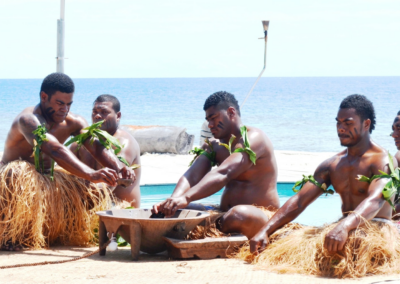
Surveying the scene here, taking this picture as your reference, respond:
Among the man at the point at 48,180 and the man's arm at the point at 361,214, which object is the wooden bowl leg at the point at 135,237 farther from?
the man's arm at the point at 361,214

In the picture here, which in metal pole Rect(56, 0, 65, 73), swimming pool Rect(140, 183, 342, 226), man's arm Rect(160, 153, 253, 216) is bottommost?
swimming pool Rect(140, 183, 342, 226)

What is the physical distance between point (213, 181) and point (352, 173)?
97cm

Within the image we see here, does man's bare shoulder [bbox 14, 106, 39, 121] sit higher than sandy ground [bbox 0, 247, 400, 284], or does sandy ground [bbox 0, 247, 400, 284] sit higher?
man's bare shoulder [bbox 14, 106, 39, 121]

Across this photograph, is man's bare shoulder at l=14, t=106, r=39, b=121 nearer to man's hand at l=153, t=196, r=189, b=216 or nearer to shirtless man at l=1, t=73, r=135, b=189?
shirtless man at l=1, t=73, r=135, b=189

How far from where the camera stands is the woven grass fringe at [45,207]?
4617mm

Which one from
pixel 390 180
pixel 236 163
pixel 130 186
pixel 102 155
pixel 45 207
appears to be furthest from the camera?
pixel 130 186

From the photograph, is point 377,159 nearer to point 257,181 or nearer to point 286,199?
point 257,181

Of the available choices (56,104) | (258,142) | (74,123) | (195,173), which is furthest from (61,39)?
(258,142)

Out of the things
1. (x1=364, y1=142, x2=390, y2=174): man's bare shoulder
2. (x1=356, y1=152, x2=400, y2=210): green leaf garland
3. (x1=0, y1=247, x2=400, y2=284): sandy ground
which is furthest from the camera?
(x1=364, y1=142, x2=390, y2=174): man's bare shoulder

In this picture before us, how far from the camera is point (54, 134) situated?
5168 mm

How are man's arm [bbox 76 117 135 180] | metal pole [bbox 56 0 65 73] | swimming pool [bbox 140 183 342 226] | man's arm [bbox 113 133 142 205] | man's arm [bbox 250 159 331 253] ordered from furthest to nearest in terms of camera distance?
1. metal pole [bbox 56 0 65 73]
2. swimming pool [bbox 140 183 342 226]
3. man's arm [bbox 113 133 142 205]
4. man's arm [bbox 76 117 135 180]
5. man's arm [bbox 250 159 331 253]

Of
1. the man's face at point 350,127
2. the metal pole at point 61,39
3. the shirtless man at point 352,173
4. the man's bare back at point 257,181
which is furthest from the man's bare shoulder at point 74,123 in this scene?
the metal pole at point 61,39

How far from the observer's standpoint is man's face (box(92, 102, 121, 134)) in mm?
5574

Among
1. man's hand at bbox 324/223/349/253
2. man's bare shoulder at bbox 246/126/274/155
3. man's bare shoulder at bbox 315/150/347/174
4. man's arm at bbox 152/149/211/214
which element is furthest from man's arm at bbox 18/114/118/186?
man's hand at bbox 324/223/349/253
